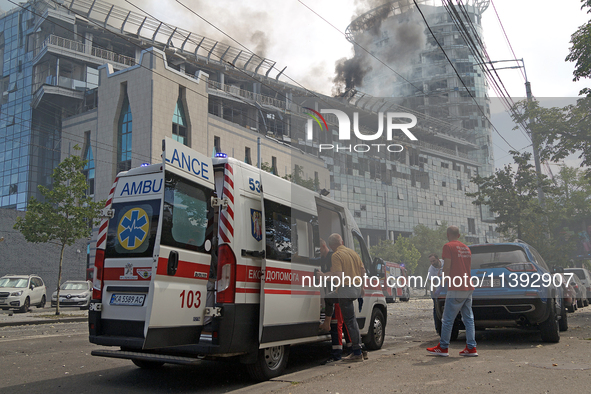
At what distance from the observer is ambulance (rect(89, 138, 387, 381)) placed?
17.8 ft

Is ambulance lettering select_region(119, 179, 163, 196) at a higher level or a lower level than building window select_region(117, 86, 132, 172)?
lower

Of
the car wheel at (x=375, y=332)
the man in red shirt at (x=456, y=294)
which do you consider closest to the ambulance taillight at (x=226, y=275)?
the man in red shirt at (x=456, y=294)

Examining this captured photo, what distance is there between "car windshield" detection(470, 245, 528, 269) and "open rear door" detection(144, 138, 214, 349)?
5.28 metres

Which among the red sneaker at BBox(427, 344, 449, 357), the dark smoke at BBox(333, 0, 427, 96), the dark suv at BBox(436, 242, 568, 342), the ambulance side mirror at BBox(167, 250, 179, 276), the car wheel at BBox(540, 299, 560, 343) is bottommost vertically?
the red sneaker at BBox(427, 344, 449, 357)

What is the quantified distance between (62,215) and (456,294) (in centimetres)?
1831

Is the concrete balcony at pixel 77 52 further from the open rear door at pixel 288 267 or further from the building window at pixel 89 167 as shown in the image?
the open rear door at pixel 288 267

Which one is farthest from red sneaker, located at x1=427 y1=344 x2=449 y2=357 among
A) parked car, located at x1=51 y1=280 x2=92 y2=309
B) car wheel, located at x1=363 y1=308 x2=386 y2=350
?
parked car, located at x1=51 y1=280 x2=92 y2=309

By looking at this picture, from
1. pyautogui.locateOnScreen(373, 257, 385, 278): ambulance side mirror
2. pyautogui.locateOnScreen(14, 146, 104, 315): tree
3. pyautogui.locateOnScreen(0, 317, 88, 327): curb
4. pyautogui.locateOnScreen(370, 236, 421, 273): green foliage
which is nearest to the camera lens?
pyautogui.locateOnScreen(373, 257, 385, 278): ambulance side mirror

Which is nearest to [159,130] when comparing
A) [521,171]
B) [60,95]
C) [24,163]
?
[60,95]

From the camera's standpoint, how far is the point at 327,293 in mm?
7266

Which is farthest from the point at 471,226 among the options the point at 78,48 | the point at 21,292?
the point at 21,292

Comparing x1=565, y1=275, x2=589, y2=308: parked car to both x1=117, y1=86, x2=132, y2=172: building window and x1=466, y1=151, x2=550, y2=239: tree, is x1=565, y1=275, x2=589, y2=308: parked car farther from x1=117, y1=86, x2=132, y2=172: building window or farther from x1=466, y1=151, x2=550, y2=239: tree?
x1=117, y1=86, x2=132, y2=172: building window

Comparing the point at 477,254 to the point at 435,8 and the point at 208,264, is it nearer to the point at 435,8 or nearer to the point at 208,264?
the point at 208,264

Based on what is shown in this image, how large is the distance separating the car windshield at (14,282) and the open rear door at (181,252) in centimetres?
2084
